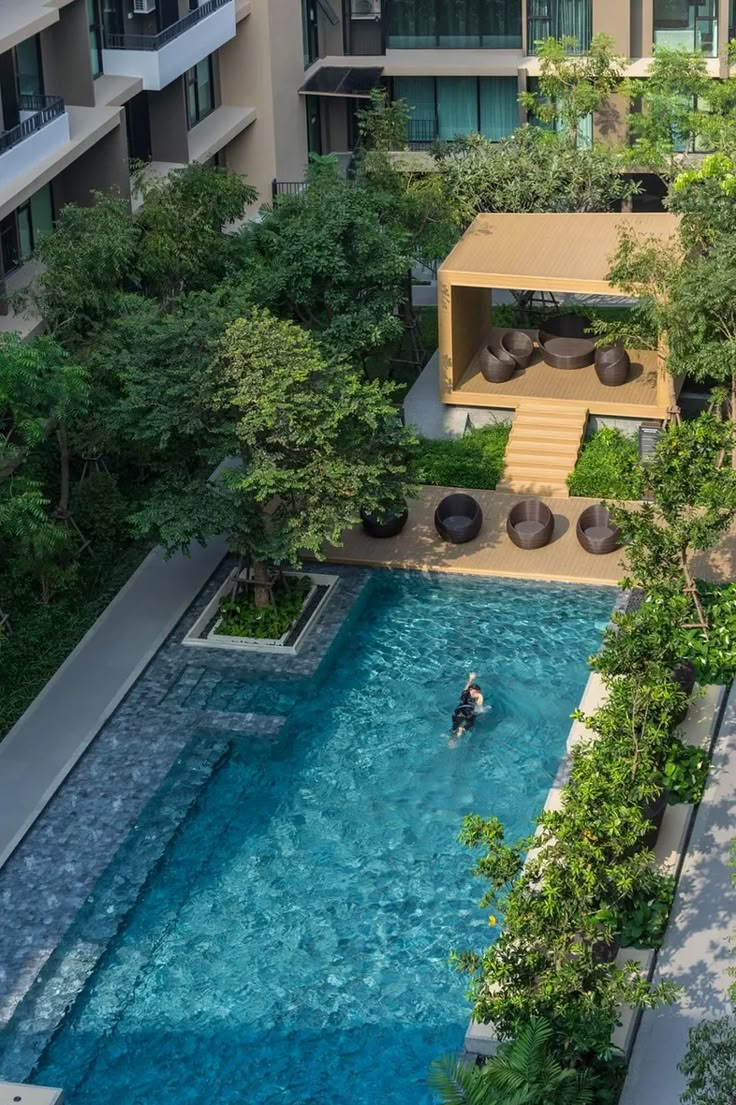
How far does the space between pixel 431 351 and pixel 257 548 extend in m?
14.1

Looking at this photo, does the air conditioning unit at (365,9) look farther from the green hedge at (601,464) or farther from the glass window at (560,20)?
the green hedge at (601,464)

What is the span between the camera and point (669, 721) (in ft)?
85.7

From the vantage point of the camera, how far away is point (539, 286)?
126ft

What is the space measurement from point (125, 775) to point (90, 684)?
285 centimetres

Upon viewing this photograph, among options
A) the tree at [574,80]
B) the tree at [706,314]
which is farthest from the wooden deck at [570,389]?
the tree at [574,80]

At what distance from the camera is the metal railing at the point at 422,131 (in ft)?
167

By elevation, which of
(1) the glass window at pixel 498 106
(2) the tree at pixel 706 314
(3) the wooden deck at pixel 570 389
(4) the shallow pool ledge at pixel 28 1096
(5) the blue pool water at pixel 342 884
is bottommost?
(5) the blue pool water at pixel 342 884

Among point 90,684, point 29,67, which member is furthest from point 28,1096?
point 29,67

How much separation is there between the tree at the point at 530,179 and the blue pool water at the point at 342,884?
13613 millimetres

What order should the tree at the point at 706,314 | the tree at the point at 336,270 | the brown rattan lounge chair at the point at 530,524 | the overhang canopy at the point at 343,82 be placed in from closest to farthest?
1. the tree at the point at 706,314
2. the brown rattan lounge chair at the point at 530,524
3. the tree at the point at 336,270
4. the overhang canopy at the point at 343,82

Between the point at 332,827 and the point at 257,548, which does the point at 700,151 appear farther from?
the point at 332,827

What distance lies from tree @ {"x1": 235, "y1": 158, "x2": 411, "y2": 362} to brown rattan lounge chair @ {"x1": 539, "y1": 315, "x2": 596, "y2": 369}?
5.35m

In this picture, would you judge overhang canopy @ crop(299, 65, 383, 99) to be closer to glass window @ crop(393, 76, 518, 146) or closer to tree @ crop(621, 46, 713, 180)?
glass window @ crop(393, 76, 518, 146)

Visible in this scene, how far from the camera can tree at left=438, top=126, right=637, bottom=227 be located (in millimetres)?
42875
